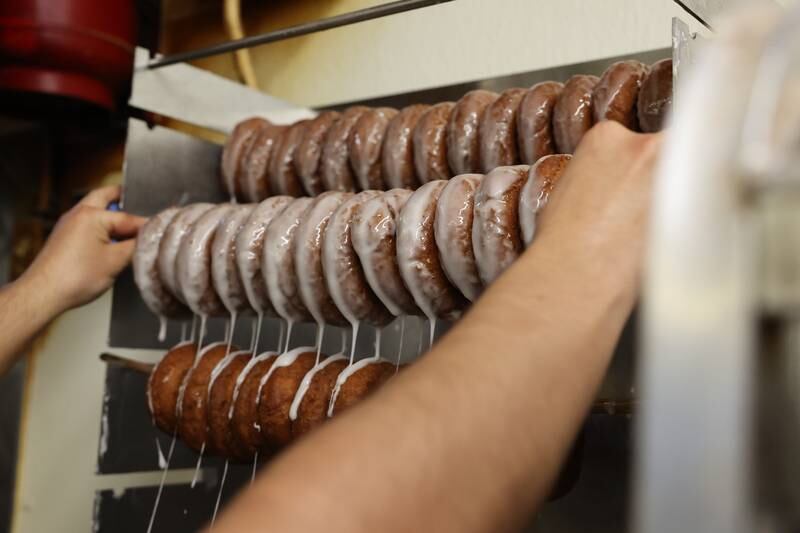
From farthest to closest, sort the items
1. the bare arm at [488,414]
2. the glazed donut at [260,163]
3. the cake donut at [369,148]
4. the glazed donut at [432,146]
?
the glazed donut at [260,163] < the cake donut at [369,148] < the glazed donut at [432,146] < the bare arm at [488,414]

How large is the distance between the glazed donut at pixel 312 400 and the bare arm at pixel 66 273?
672 mm

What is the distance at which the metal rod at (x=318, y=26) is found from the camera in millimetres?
1542

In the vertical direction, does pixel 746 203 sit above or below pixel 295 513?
above

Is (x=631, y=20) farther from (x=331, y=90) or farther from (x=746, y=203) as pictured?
(x=746, y=203)

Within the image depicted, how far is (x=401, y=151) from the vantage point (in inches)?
69.2

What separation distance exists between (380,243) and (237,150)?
30.0 inches

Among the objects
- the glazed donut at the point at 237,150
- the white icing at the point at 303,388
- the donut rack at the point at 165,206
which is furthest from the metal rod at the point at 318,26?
the white icing at the point at 303,388

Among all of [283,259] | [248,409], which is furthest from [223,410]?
[283,259]

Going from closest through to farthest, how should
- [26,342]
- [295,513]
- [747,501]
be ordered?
[747,501]
[295,513]
[26,342]

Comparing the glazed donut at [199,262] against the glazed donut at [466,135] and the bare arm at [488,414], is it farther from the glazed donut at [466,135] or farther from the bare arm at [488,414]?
the bare arm at [488,414]

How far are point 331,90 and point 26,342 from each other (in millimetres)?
1050

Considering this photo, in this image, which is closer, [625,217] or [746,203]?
[746,203]

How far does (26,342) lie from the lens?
1954 millimetres

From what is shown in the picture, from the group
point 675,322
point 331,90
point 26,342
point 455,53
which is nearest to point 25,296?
point 26,342
